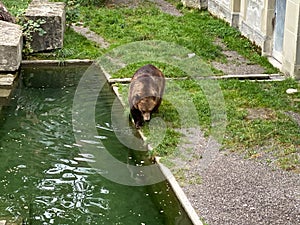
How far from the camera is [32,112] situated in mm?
11977

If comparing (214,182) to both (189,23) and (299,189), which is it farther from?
(189,23)

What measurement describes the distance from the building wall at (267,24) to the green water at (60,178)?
11.9 feet

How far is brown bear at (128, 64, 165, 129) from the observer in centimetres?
1075

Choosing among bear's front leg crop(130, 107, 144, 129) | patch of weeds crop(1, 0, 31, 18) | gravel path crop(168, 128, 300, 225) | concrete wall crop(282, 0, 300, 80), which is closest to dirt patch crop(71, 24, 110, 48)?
patch of weeds crop(1, 0, 31, 18)

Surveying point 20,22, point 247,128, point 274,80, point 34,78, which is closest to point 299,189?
point 247,128

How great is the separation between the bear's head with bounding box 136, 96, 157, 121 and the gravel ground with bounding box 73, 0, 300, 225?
69 centimetres

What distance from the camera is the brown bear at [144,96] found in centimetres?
1075

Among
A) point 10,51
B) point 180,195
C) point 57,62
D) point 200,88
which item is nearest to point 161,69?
point 200,88

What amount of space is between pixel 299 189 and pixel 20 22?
28.1 feet

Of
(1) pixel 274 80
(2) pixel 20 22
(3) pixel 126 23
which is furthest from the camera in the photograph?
(3) pixel 126 23

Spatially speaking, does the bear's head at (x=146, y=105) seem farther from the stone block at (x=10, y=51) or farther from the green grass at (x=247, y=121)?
the stone block at (x=10, y=51)

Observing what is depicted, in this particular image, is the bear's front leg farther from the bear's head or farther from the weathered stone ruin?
the weathered stone ruin

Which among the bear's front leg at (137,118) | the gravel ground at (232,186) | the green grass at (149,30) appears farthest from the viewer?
the green grass at (149,30)

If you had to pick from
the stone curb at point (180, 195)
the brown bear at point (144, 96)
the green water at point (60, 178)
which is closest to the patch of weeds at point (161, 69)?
the green water at point (60, 178)
